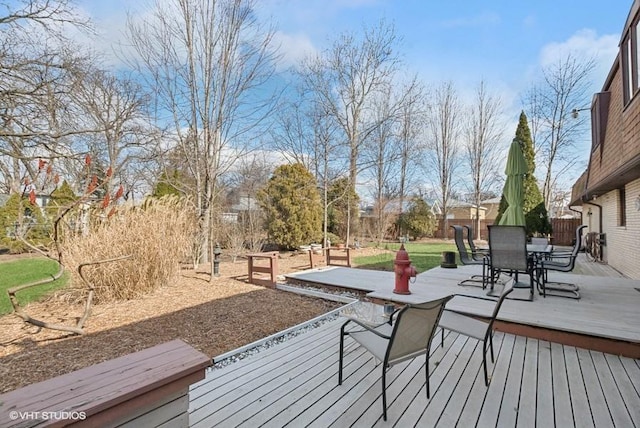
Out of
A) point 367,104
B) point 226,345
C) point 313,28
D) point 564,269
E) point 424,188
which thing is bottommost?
point 226,345

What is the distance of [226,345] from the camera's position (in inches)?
132

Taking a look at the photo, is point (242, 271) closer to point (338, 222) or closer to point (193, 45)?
point (193, 45)

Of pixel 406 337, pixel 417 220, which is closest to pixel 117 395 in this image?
pixel 406 337

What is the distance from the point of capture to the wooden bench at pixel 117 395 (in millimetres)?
1095

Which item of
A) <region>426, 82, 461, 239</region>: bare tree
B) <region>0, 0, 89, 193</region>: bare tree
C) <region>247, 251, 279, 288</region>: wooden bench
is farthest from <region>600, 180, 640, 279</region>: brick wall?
<region>0, 0, 89, 193</region>: bare tree

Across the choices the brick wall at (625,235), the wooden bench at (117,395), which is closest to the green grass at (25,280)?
the wooden bench at (117,395)

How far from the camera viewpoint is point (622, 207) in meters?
7.48

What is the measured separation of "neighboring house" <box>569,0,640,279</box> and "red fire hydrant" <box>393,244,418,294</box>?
3757 millimetres

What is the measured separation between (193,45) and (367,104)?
8.69 meters

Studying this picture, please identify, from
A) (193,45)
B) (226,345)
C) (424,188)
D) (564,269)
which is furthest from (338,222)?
(226,345)

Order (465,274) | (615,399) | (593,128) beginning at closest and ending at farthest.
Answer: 1. (615,399)
2. (465,274)
3. (593,128)

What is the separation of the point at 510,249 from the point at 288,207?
849 cm

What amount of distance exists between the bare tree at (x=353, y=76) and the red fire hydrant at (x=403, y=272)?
7.91 meters

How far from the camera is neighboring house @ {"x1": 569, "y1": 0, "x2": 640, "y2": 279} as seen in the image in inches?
206
